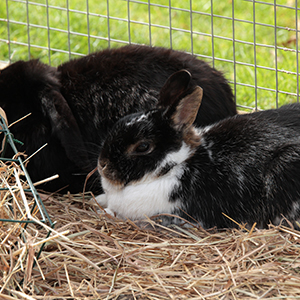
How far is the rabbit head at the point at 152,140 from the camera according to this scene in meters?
2.70

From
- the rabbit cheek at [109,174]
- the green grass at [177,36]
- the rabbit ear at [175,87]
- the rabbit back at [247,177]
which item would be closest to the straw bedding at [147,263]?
the rabbit back at [247,177]

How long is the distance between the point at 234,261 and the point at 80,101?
4.62 ft

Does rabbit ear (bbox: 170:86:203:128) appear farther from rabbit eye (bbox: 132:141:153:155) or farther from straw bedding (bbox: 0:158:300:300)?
straw bedding (bbox: 0:158:300:300)

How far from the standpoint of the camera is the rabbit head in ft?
8.86

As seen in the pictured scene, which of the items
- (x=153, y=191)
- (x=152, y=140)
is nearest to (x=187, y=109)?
(x=152, y=140)

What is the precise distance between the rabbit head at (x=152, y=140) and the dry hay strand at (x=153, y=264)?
0.91 feet

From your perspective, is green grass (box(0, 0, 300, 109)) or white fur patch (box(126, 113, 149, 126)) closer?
white fur patch (box(126, 113, 149, 126))

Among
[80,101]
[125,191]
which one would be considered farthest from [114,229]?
[80,101]

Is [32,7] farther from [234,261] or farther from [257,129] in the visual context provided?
[234,261]

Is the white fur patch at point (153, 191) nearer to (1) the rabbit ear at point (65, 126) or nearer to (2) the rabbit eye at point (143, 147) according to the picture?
(2) the rabbit eye at point (143, 147)

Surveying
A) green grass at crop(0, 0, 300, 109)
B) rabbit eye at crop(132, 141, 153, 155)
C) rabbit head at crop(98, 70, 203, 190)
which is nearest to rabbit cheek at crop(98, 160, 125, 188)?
rabbit head at crop(98, 70, 203, 190)

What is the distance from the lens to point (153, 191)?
2756 mm

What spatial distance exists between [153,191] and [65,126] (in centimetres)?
68

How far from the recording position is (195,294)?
220cm
